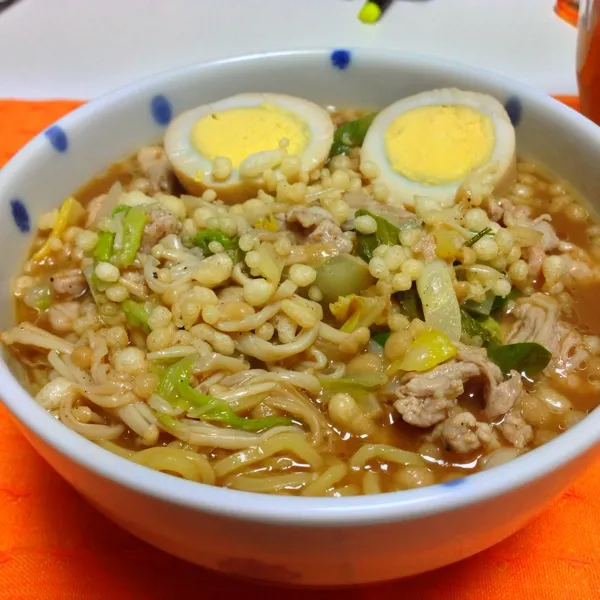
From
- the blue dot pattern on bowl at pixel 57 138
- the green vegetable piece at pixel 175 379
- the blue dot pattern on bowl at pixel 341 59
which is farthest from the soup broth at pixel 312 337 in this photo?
the blue dot pattern on bowl at pixel 341 59

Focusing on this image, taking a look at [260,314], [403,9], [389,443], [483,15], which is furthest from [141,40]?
[389,443]

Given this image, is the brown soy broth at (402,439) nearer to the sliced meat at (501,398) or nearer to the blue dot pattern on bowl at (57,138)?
the sliced meat at (501,398)

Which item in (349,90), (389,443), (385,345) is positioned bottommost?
(389,443)

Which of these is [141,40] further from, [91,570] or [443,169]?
[91,570]

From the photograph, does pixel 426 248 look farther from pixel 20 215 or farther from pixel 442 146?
pixel 20 215

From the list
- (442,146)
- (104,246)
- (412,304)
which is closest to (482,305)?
(412,304)

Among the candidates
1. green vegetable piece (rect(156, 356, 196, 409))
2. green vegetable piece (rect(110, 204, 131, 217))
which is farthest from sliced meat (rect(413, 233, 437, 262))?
green vegetable piece (rect(110, 204, 131, 217))
